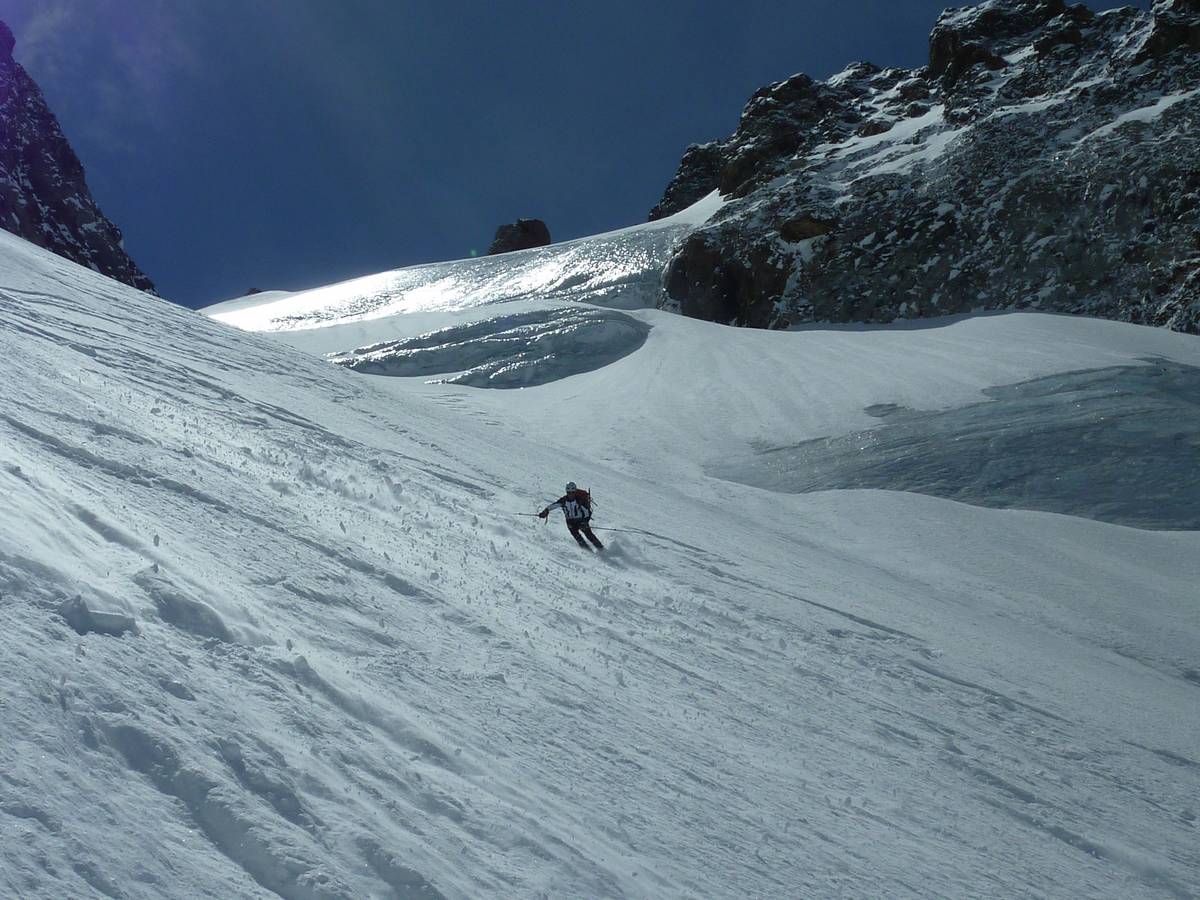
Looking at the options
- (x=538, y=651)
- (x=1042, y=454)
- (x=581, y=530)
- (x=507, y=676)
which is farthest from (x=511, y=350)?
(x=507, y=676)

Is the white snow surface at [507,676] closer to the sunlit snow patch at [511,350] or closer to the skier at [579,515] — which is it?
the skier at [579,515]

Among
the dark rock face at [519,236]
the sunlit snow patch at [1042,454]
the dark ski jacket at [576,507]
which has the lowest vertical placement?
the dark ski jacket at [576,507]

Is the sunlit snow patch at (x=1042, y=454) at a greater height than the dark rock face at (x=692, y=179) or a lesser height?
lesser

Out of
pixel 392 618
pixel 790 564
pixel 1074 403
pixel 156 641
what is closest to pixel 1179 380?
Result: pixel 1074 403

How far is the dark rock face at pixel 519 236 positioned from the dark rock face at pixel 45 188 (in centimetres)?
3960

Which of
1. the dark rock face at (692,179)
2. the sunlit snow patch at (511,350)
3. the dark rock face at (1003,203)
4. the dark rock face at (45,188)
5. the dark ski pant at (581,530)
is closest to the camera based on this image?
the dark ski pant at (581,530)

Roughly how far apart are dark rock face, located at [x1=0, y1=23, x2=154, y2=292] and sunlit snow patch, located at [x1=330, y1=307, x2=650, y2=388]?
71.6m

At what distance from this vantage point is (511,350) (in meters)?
37.4

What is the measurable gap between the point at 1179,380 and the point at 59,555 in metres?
29.5

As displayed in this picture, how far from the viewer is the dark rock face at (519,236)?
9906 centimetres

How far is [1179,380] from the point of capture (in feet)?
88.7

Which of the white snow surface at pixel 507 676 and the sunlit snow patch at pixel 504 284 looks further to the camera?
the sunlit snow patch at pixel 504 284

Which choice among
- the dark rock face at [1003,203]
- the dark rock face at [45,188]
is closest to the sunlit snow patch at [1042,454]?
the dark rock face at [1003,203]

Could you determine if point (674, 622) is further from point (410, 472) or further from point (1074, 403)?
point (1074, 403)
